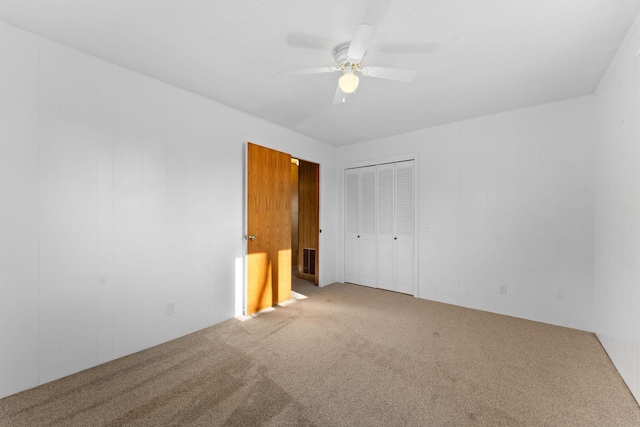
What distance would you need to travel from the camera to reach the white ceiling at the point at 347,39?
68.2 inches

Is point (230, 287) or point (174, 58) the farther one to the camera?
point (230, 287)

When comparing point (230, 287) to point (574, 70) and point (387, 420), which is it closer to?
point (387, 420)

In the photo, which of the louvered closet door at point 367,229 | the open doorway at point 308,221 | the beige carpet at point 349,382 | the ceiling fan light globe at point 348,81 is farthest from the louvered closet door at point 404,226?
the ceiling fan light globe at point 348,81

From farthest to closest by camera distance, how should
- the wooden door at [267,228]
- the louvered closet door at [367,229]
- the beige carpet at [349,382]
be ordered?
the louvered closet door at [367,229], the wooden door at [267,228], the beige carpet at [349,382]

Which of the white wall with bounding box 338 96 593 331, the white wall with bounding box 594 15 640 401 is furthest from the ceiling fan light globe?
the white wall with bounding box 338 96 593 331

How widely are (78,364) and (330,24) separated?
320 centimetres

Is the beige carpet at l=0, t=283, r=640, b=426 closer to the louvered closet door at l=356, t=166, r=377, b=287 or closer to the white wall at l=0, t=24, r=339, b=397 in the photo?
the white wall at l=0, t=24, r=339, b=397

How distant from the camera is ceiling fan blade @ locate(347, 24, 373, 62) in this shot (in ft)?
5.18

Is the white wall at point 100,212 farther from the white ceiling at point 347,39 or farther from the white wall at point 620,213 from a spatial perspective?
the white wall at point 620,213

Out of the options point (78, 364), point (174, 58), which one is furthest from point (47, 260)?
point (174, 58)

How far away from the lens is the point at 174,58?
2301 mm

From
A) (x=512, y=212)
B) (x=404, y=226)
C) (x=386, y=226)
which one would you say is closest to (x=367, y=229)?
(x=386, y=226)

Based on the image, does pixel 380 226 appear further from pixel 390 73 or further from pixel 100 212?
pixel 100 212

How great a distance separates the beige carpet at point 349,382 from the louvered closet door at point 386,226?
58.2 inches
